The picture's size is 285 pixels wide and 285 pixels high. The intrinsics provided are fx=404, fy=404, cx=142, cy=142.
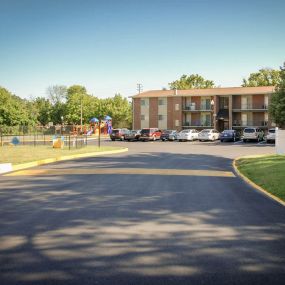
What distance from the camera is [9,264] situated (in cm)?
555

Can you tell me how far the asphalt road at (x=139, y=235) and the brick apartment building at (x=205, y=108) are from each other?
1997 inches

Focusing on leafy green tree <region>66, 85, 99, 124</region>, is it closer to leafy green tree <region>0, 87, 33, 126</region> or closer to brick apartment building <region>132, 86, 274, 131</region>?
leafy green tree <region>0, 87, 33, 126</region>

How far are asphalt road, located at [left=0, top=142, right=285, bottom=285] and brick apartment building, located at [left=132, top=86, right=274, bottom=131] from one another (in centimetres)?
5073

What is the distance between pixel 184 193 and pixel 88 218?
161 inches

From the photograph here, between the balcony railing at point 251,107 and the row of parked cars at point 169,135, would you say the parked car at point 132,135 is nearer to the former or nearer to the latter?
the row of parked cars at point 169,135

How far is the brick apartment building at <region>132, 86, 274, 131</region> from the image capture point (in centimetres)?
6188

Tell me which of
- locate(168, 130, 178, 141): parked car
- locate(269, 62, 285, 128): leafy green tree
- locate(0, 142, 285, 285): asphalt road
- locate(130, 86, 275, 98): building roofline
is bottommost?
locate(0, 142, 285, 285): asphalt road

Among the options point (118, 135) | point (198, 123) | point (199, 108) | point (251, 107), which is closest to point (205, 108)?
point (199, 108)

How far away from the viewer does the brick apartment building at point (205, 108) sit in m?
61.9

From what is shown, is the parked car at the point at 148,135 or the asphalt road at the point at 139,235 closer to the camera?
the asphalt road at the point at 139,235

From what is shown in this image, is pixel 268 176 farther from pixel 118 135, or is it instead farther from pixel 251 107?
pixel 251 107

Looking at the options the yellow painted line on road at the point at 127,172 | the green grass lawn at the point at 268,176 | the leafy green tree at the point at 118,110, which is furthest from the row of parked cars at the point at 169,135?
the leafy green tree at the point at 118,110

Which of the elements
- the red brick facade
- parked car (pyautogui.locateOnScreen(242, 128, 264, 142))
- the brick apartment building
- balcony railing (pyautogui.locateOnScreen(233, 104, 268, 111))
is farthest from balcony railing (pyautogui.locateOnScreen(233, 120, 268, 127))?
parked car (pyautogui.locateOnScreen(242, 128, 264, 142))

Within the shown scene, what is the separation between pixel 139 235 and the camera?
7.04 meters
